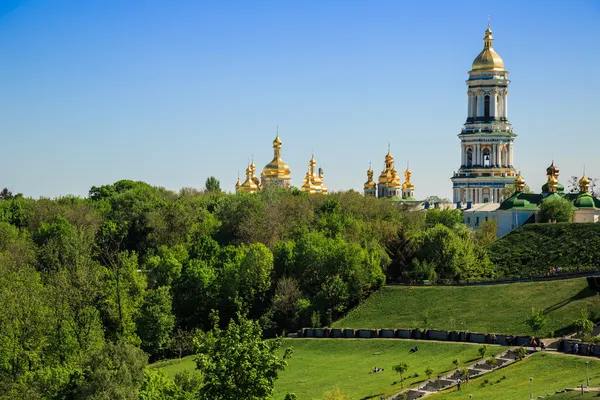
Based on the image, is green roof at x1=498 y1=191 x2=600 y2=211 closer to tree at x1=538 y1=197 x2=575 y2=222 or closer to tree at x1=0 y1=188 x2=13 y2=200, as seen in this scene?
tree at x1=538 y1=197 x2=575 y2=222

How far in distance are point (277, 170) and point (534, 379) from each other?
96964 mm

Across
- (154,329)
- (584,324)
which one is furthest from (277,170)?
(584,324)

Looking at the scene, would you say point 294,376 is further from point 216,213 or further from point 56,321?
point 216,213

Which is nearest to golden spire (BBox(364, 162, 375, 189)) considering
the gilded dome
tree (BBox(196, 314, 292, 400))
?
the gilded dome

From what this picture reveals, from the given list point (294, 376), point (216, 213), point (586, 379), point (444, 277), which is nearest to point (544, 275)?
point (444, 277)

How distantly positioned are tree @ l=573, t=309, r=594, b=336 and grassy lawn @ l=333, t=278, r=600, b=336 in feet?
2.87

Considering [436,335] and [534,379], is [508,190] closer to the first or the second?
[436,335]

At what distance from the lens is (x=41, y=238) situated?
90000 mm

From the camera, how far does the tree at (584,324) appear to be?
54.4 m

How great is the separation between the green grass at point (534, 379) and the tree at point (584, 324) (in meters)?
3.93

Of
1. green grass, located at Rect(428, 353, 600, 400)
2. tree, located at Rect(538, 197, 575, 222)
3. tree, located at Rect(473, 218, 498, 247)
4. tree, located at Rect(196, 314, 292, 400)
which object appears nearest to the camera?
tree, located at Rect(196, 314, 292, 400)

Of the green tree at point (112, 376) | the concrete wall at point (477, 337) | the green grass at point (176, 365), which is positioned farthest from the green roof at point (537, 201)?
the green tree at point (112, 376)

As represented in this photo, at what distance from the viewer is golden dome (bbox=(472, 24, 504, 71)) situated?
424 ft

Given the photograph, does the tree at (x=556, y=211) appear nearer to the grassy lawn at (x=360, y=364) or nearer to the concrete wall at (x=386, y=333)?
the concrete wall at (x=386, y=333)
